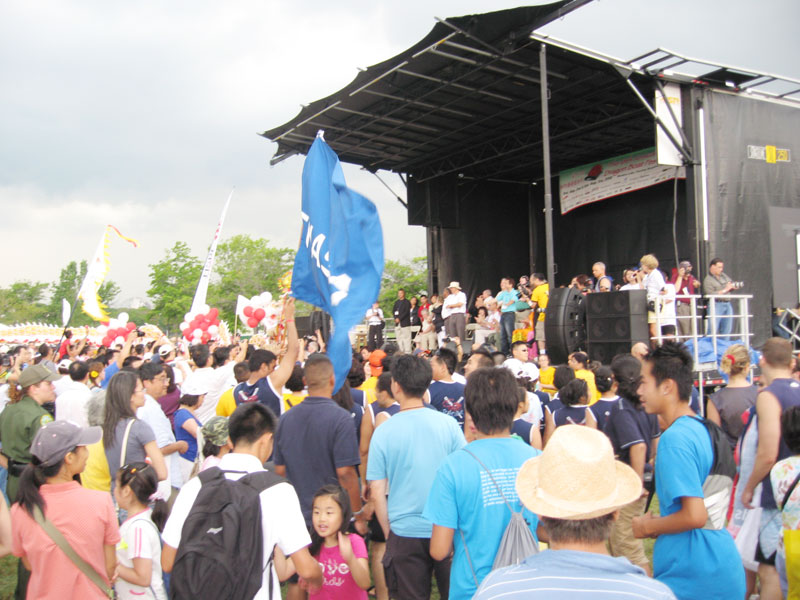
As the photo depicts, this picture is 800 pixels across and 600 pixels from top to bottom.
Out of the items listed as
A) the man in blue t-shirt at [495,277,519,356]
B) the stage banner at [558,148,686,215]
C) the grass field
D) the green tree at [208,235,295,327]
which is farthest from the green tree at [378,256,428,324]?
the grass field

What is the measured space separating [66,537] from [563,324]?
798cm

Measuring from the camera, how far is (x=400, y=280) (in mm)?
46500

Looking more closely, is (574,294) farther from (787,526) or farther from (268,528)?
(268,528)

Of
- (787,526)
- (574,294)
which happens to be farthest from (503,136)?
(787,526)

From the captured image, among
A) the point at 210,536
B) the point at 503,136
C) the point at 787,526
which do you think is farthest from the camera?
the point at 503,136

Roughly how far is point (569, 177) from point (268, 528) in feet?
57.2

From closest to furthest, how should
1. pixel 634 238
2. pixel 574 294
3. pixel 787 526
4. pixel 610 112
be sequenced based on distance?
pixel 787 526 < pixel 574 294 < pixel 610 112 < pixel 634 238

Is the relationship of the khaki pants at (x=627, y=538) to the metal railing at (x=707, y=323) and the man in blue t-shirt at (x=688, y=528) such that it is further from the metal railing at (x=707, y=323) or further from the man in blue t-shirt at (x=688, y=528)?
the metal railing at (x=707, y=323)

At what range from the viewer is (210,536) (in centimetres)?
202

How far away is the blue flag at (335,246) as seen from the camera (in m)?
4.05

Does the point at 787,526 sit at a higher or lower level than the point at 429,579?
higher

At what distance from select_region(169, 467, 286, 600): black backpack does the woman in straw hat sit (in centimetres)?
98

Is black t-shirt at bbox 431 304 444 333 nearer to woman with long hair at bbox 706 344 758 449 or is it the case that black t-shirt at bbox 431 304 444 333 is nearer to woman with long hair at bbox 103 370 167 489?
woman with long hair at bbox 706 344 758 449

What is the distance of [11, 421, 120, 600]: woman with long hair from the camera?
8.04 ft
